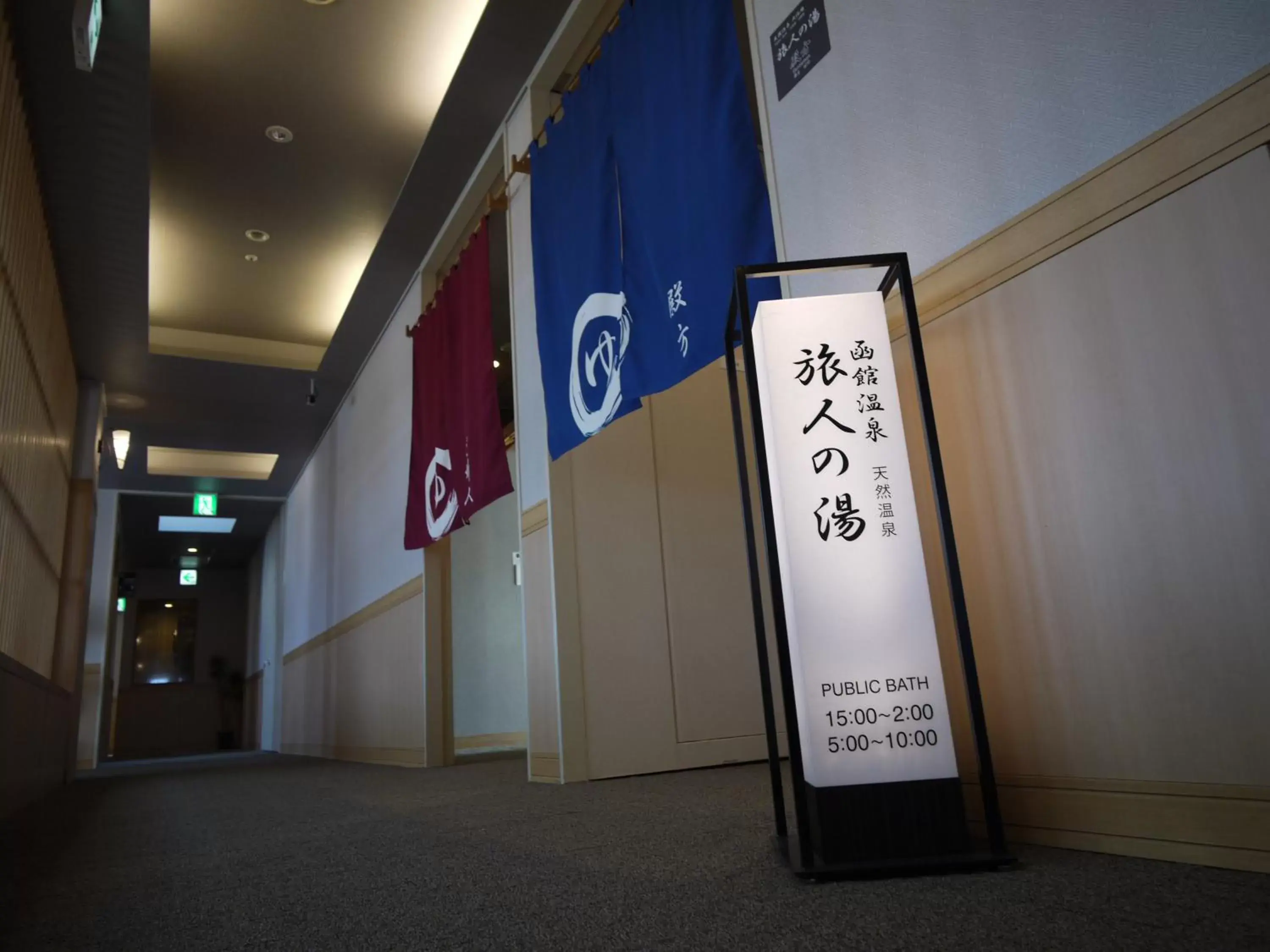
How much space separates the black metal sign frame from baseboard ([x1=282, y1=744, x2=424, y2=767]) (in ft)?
13.2

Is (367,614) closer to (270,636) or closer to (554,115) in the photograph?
(554,115)

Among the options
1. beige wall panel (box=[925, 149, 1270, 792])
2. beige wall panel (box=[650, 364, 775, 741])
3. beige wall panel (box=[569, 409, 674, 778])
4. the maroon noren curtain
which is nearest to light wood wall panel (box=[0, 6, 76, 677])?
the maroon noren curtain

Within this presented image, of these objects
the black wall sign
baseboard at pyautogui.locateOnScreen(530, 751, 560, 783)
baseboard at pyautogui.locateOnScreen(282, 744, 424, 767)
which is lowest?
baseboard at pyautogui.locateOnScreen(282, 744, 424, 767)

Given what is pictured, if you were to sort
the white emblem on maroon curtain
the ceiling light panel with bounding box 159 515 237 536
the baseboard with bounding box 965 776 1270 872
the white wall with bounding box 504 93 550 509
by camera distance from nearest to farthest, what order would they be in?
the baseboard with bounding box 965 776 1270 872 < the white wall with bounding box 504 93 550 509 < the white emblem on maroon curtain < the ceiling light panel with bounding box 159 515 237 536

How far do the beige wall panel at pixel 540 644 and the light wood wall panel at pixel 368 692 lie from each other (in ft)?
5.31

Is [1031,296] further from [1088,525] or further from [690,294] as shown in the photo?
[690,294]

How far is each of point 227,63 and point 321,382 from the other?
11.0 feet

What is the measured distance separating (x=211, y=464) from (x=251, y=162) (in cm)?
596

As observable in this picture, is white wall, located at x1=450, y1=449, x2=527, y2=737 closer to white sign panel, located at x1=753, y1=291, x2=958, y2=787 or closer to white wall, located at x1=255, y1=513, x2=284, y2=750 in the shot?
white wall, located at x1=255, y1=513, x2=284, y2=750

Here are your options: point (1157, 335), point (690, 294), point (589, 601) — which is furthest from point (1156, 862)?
point (589, 601)

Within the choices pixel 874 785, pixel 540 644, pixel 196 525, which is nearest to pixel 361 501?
pixel 540 644

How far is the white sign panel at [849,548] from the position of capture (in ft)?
4.48

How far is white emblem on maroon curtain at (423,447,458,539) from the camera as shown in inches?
172

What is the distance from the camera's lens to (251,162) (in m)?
4.57
